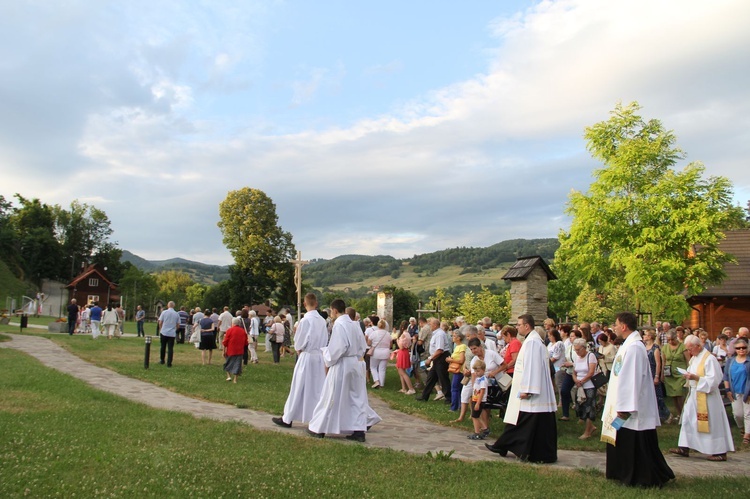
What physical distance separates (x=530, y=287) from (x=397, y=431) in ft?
27.7

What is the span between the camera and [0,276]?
34719 mm

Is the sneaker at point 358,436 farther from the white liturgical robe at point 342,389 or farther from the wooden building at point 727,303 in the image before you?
the wooden building at point 727,303

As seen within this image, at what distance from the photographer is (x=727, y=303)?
100.0ft

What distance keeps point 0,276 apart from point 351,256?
12680cm

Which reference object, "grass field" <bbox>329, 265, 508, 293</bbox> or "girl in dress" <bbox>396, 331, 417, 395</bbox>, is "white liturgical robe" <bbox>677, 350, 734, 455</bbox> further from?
"grass field" <bbox>329, 265, 508, 293</bbox>

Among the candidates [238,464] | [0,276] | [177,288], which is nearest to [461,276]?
[177,288]

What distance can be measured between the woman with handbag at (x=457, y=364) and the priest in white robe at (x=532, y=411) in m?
3.19

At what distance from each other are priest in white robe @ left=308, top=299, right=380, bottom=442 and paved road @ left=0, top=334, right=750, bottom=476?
0.27 meters

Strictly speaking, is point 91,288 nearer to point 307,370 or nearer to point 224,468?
point 307,370

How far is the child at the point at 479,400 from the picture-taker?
9.41 m

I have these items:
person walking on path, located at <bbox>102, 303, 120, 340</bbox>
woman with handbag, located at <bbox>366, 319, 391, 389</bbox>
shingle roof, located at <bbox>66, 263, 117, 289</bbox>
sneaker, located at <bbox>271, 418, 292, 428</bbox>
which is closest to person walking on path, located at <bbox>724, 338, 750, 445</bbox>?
sneaker, located at <bbox>271, 418, 292, 428</bbox>

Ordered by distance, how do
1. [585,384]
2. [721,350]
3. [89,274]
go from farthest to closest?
[89,274]
[721,350]
[585,384]

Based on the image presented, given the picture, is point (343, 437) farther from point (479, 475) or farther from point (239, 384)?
point (239, 384)

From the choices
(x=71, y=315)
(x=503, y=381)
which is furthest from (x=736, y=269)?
(x=71, y=315)
